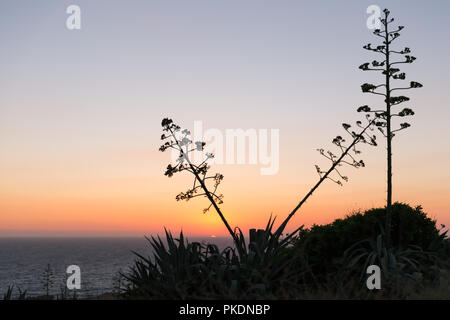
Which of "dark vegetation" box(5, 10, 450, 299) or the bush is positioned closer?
"dark vegetation" box(5, 10, 450, 299)

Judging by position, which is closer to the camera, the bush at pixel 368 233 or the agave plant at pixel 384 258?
the agave plant at pixel 384 258

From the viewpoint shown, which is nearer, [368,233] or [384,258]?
[384,258]

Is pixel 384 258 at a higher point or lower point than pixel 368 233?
lower

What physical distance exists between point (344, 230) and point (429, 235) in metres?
2.71

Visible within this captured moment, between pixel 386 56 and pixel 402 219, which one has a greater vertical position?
pixel 386 56

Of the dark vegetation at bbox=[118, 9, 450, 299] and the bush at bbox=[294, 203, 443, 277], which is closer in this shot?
the dark vegetation at bbox=[118, 9, 450, 299]

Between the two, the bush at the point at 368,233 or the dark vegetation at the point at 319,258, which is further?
the bush at the point at 368,233

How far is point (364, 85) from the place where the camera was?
1370 cm

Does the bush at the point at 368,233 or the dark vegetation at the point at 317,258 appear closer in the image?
the dark vegetation at the point at 317,258

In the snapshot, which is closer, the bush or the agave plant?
the agave plant
